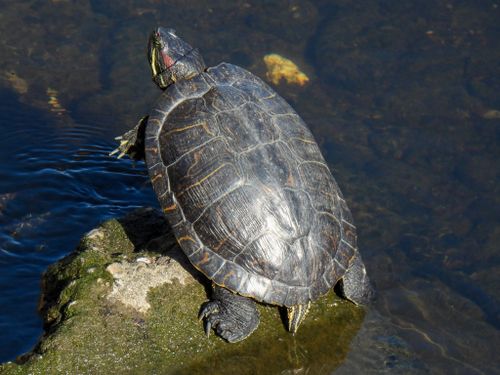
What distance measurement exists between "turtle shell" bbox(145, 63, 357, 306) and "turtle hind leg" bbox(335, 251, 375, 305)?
302 mm

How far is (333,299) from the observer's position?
514 centimetres

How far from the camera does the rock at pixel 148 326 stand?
408 cm

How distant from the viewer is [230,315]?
4.45m

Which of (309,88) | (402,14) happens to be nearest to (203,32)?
(309,88)

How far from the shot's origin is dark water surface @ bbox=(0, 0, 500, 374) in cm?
554

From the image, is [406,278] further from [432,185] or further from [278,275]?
[278,275]

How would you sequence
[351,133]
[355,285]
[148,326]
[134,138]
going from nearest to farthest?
[148,326] < [355,285] < [134,138] < [351,133]

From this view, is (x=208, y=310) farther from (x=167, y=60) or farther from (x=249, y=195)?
(x=167, y=60)

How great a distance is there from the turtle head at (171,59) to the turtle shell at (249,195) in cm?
69

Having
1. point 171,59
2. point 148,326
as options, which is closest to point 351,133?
point 171,59

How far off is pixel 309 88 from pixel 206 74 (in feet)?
12.2

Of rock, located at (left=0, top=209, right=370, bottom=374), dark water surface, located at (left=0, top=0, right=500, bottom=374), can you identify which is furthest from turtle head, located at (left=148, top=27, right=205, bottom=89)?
rock, located at (left=0, top=209, right=370, bottom=374)

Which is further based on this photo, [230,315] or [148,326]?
[230,315]

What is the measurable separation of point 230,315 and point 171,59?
2.69m
